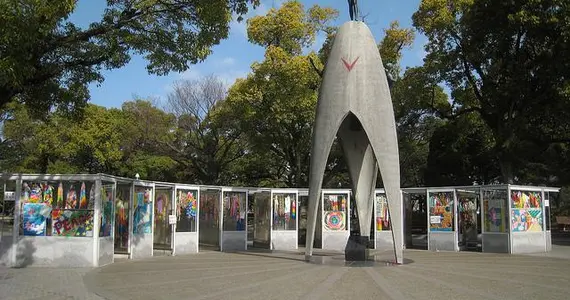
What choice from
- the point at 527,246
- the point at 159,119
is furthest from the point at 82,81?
the point at 159,119

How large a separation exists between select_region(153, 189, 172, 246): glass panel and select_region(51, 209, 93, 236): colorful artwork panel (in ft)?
15.2

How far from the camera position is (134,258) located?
1755 centimetres

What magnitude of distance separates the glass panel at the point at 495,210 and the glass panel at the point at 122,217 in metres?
13.5

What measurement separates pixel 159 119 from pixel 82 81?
82.1 ft

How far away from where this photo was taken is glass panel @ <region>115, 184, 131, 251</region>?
1717cm

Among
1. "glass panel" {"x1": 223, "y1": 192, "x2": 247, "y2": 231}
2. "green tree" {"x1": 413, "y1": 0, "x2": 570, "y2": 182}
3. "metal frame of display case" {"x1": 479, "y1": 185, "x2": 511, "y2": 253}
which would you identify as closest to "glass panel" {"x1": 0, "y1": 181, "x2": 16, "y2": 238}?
"glass panel" {"x1": 223, "y1": 192, "x2": 247, "y2": 231}

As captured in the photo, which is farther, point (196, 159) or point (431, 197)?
point (196, 159)

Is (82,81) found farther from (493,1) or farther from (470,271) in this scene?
(493,1)

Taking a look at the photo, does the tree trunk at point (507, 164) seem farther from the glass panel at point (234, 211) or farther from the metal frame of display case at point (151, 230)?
the glass panel at point (234, 211)

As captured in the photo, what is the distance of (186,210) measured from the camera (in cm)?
2008

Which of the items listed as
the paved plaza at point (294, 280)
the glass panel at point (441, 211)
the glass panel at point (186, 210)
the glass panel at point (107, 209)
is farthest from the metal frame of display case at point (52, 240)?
the glass panel at point (441, 211)

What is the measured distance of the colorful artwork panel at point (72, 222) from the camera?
579 inches

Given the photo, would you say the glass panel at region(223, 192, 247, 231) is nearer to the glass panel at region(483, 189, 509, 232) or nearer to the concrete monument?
the concrete monument

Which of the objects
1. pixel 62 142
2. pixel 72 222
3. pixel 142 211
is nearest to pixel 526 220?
pixel 142 211
